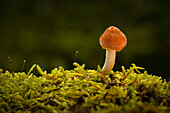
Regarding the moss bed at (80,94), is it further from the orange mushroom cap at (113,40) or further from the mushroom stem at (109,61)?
the orange mushroom cap at (113,40)

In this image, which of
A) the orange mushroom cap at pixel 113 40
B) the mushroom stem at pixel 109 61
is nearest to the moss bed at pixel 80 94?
the mushroom stem at pixel 109 61

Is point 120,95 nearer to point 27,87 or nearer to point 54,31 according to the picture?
point 27,87

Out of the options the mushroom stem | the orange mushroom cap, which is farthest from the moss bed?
the orange mushroom cap

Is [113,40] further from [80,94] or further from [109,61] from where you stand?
[80,94]

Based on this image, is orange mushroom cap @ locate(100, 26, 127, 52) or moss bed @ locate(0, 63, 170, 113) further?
orange mushroom cap @ locate(100, 26, 127, 52)

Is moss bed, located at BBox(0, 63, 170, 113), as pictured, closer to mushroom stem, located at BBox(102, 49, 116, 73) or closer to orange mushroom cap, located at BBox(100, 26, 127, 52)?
mushroom stem, located at BBox(102, 49, 116, 73)

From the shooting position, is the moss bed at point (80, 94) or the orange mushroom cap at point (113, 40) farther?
the orange mushroom cap at point (113, 40)

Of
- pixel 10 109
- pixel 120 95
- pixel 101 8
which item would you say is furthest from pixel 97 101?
pixel 101 8

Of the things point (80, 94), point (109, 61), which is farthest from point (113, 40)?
point (80, 94)
